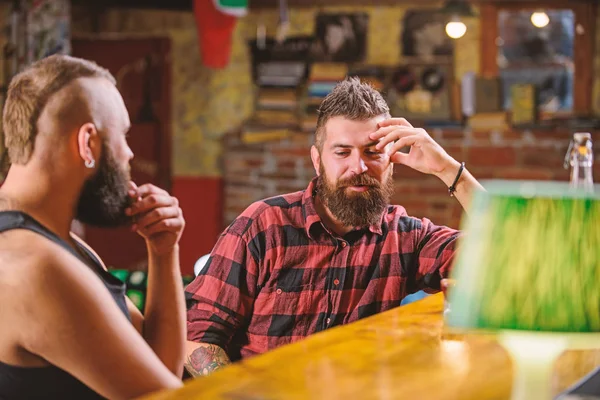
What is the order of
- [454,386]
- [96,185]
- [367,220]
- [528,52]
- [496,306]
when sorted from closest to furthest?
1. [496,306]
2. [454,386]
3. [96,185]
4. [367,220]
5. [528,52]

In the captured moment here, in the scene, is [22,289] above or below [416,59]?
below

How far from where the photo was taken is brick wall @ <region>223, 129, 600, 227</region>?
550 cm

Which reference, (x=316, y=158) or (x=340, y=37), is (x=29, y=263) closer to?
(x=316, y=158)

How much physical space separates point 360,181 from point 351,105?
23 cm

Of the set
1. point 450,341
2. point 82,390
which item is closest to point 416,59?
point 450,341

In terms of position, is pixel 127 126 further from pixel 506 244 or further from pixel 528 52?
pixel 528 52

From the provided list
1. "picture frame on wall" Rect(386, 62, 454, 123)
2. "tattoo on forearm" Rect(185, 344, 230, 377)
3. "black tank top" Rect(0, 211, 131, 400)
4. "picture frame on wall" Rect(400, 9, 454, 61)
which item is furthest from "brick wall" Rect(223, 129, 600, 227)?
"black tank top" Rect(0, 211, 131, 400)

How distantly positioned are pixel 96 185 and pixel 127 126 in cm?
14

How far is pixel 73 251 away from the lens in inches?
57.7

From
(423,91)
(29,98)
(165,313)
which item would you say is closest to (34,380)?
(165,313)

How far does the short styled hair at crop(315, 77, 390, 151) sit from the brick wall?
3.00m

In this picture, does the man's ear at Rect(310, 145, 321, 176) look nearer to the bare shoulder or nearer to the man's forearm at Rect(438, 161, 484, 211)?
the man's forearm at Rect(438, 161, 484, 211)

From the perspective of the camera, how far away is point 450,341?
5.49 feet

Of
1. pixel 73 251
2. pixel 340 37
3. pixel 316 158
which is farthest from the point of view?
pixel 340 37
